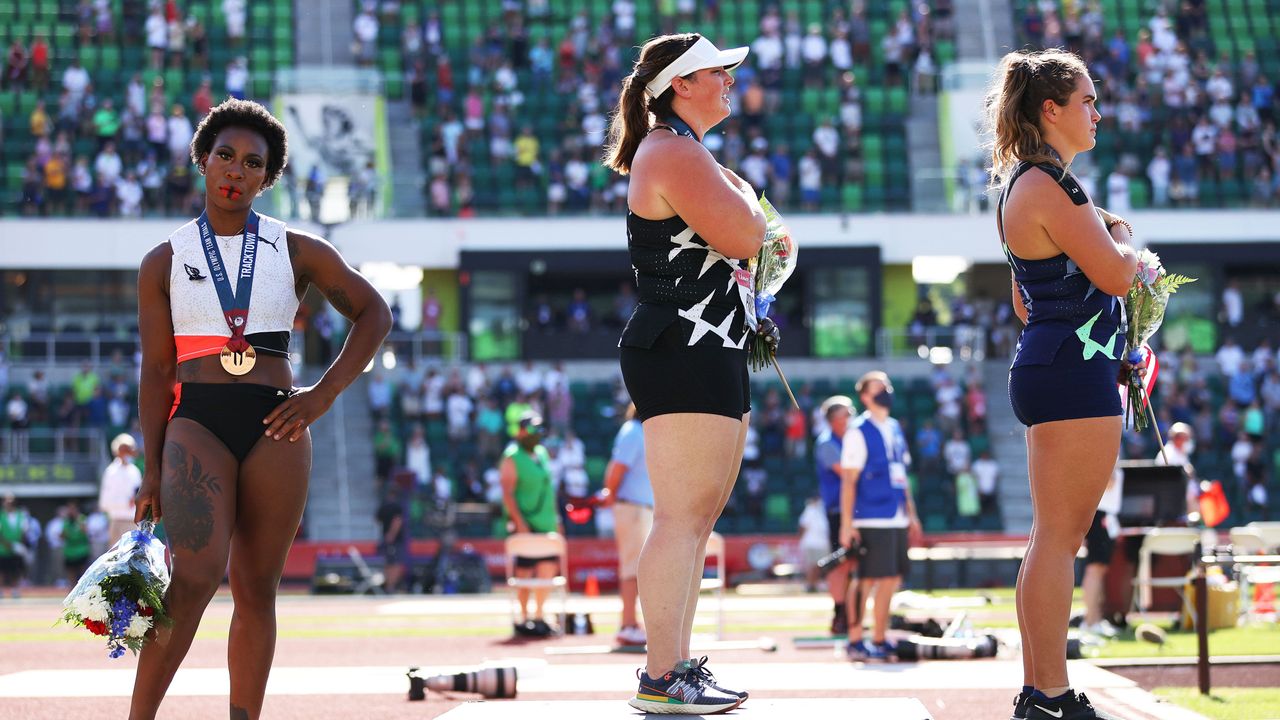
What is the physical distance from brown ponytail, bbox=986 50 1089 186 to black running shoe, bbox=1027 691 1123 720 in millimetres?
1644

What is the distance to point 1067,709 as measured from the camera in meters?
5.10

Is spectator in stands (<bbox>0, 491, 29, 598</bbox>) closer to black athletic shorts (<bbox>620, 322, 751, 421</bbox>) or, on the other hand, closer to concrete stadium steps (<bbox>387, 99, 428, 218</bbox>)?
concrete stadium steps (<bbox>387, 99, 428, 218</bbox>)

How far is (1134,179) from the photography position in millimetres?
29750

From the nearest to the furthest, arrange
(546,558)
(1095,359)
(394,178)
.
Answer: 1. (1095,359)
2. (546,558)
3. (394,178)

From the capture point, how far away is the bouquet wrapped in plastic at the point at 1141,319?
5488 millimetres

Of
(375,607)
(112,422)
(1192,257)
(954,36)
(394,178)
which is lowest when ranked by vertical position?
(375,607)

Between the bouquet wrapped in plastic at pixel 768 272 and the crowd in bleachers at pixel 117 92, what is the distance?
23627mm

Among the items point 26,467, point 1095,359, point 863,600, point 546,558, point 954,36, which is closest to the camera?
point 1095,359

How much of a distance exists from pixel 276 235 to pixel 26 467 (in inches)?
824

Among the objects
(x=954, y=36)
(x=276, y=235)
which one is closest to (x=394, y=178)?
(x=954, y=36)

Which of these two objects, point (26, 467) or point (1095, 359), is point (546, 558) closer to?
point (1095, 359)

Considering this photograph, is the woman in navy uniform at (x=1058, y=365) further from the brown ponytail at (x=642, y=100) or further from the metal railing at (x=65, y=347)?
the metal railing at (x=65, y=347)

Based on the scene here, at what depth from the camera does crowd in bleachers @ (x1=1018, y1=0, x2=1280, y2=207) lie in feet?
97.8

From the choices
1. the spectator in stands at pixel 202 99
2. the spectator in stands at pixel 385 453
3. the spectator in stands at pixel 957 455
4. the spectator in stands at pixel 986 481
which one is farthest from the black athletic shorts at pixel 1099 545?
the spectator in stands at pixel 202 99
